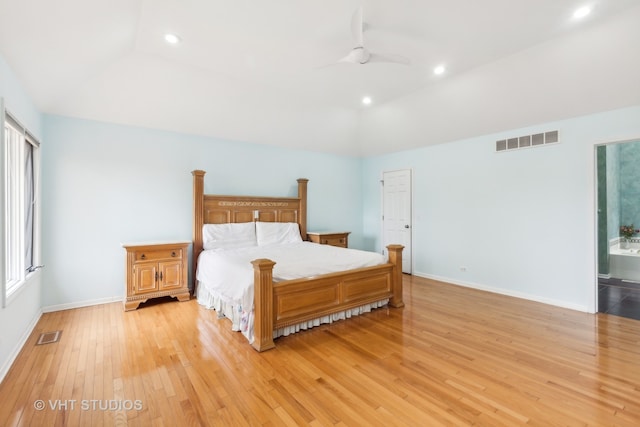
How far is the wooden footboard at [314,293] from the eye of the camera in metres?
2.89

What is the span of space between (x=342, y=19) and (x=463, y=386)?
335cm

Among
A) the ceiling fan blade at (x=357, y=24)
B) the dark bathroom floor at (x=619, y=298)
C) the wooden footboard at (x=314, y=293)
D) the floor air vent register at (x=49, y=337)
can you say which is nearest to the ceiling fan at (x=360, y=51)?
the ceiling fan blade at (x=357, y=24)

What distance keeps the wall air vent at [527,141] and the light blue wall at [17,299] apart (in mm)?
5958

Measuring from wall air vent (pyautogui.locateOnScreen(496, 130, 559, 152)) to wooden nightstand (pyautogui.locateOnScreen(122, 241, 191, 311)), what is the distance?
16.8ft

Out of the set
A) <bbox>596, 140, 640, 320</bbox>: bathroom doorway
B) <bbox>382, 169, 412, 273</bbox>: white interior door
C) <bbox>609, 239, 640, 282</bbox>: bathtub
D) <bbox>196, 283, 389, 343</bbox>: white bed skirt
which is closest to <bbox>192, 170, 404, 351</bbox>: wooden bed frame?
<bbox>196, 283, 389, 343</bbox>: white bed skirt

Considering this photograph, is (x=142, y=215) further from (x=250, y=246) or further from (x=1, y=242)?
(x=1, y=242)

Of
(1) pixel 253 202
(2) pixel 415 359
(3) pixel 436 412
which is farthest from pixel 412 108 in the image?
(3) pixel 436 412

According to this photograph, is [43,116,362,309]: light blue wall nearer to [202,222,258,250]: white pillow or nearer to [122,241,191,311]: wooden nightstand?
[202,222,258,250]: white pillow

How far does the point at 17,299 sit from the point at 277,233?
3.31 meters

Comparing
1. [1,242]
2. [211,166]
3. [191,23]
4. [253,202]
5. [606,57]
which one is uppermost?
[191,23]

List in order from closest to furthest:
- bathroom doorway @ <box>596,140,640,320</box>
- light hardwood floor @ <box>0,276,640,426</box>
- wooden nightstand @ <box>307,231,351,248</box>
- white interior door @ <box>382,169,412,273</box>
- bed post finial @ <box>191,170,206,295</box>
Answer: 1. light hardwood floor @ <box>0,276,640,426</box>
2. bed post finial @ <box>191,170,206,295</box>
3. bathroom doorway @ <box>596,140,640,320</box>
4. wooden nightstand @ <box>307,231,351,248</box>
5. white interior door @ <box>382,169,412,273</box>

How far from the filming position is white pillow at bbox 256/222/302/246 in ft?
16.9

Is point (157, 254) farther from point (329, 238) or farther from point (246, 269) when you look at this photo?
point (329, 238)

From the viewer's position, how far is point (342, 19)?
283 centimetres
